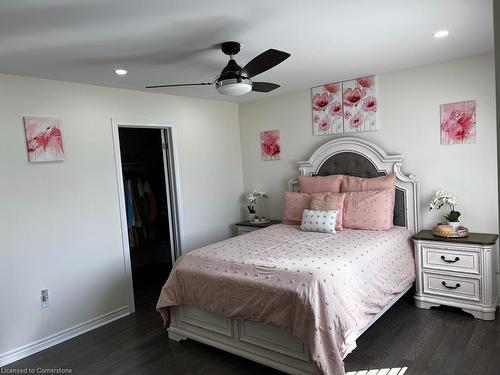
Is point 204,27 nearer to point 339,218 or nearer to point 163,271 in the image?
point 339,218

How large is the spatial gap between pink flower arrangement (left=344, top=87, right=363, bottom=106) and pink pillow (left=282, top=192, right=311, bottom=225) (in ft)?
3.87

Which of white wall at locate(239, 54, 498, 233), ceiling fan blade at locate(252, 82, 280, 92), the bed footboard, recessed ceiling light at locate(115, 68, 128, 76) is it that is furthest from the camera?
white wall at locate(239, 54, 498, 233)

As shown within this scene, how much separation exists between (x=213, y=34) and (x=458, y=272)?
9.59 feet

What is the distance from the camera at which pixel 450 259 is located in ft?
10.8

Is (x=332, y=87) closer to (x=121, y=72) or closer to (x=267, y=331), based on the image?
(x=121, y=72)

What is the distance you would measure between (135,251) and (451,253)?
13.6ft

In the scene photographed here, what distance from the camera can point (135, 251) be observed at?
17.7 ft

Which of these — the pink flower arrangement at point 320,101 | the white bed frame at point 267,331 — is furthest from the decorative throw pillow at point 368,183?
the pink flower arrangement at point 320,101

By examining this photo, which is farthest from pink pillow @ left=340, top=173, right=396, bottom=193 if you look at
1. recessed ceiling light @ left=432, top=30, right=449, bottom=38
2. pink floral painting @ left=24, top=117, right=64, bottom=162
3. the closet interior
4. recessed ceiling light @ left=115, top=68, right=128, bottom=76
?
pink floral painting @ left=24, top=117, right=64, bottom=162

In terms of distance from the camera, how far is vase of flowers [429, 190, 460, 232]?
342 cm

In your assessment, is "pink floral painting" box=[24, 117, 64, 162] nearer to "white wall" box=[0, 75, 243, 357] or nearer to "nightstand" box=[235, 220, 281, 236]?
"white wall" box=[0, 75, 243, 357]

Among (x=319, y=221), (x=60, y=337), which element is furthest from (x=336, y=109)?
(x=60, y=337)

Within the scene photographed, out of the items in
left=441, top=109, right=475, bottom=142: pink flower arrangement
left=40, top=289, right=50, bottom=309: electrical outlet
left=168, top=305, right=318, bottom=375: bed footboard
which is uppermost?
left=441, top=109, right=475, bottom=142: pink flower arrangement

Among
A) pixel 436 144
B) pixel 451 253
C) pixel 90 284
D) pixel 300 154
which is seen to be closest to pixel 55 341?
pixel 90 284
